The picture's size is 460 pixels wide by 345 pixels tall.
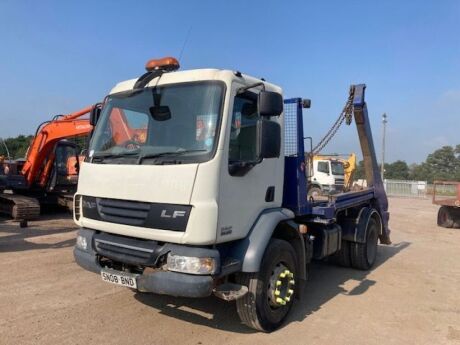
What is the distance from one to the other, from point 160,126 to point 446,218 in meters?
13.3

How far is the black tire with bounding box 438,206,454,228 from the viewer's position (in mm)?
14594

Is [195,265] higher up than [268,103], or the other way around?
[268,103]

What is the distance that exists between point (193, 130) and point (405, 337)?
3234mm

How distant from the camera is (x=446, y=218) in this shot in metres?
14.7

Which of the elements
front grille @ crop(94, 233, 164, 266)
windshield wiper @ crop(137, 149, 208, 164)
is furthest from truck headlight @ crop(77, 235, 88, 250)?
windshield wiper @ crop(137, 149, 208, 164)

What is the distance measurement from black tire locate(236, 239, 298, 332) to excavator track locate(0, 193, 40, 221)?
9.72m

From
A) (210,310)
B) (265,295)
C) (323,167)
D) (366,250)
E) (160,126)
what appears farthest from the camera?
(323,167)

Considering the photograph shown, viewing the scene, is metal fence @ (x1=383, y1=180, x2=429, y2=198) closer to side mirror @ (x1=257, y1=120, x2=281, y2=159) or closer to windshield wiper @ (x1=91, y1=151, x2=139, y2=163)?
side mirror @ (x1=257, y1=120, x2=281, y2=159)

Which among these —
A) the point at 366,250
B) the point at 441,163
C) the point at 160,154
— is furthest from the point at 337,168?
the point at 441,163

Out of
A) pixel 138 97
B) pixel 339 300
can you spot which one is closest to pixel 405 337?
pixel 339 300

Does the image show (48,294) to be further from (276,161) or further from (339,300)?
(339,300)

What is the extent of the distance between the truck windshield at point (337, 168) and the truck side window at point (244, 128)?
18.9 m

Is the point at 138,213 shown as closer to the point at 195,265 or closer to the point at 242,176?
the point at 195,265

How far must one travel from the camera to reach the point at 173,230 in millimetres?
3963
